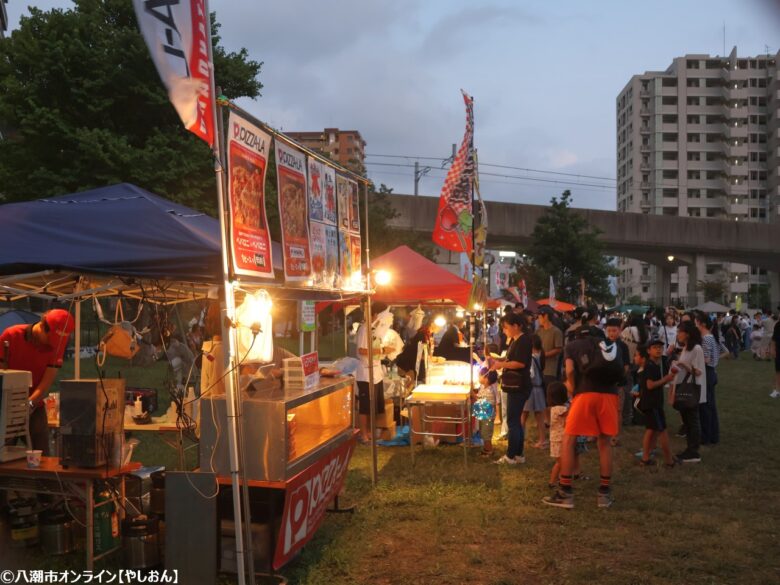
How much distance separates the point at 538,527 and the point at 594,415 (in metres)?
1.18

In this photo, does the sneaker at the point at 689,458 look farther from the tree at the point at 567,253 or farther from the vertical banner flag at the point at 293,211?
the tree at the point at 567,253

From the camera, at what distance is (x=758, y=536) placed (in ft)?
18.8

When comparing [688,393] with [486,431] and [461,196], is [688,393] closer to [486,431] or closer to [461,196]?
[486,431]

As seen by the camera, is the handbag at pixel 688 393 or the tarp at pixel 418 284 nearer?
the handbag at pixel 688 393

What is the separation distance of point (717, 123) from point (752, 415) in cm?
8751

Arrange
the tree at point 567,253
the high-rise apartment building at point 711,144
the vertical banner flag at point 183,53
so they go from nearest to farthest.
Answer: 1. the vertical banner flag at point 183,53
2. the tree at point 567,253
3. the high-rise apartment building at point 711,144

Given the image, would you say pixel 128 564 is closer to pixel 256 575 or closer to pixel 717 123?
pixel 256 575

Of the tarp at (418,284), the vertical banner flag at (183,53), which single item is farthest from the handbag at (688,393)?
the vertical banner flag at (183,53)

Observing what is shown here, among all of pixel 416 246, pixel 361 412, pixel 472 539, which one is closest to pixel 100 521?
pixel 472 539

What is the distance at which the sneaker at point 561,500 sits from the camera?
6.50 metres

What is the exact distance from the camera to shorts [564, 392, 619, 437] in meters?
6.30

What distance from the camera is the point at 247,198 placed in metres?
4.34

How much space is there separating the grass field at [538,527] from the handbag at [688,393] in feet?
2.55

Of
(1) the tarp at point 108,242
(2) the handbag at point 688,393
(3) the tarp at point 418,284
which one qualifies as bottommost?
(2) the handbag at point 688,393
